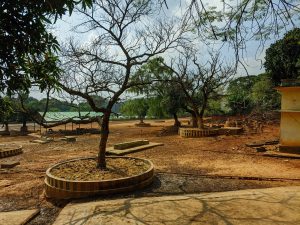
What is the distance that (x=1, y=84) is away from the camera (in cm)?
411

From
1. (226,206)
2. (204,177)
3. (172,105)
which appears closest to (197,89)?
(172,105)

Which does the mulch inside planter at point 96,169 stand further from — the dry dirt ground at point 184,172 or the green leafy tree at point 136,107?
the green leafy tree at point 136,107

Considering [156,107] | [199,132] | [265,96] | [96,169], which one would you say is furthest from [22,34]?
[265,96]

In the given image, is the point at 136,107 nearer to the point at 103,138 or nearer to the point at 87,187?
the point at 103,138

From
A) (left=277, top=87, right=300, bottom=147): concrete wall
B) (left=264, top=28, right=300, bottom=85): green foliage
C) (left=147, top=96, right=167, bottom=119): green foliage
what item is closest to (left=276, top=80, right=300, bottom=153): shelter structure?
(left=277, top=87, right=300, bottom=147): concrete wall

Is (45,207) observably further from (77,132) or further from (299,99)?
(77,132)

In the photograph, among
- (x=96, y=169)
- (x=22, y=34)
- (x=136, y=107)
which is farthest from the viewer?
(x=136, y=107)

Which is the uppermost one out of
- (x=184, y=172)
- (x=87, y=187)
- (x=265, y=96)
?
(x=265, y=96)

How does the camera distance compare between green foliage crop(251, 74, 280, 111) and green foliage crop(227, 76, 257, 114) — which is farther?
green foliage crop(227, 76, 257, 114)

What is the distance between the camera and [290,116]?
530 inches

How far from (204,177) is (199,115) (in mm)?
12250

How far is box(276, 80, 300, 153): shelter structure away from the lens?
1316 cm

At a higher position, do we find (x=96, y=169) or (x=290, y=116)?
(x=290, y=116)

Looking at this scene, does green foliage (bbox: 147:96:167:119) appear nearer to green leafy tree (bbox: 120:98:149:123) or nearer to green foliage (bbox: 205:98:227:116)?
green leafy tree (bbox: 120:98:149:123)
